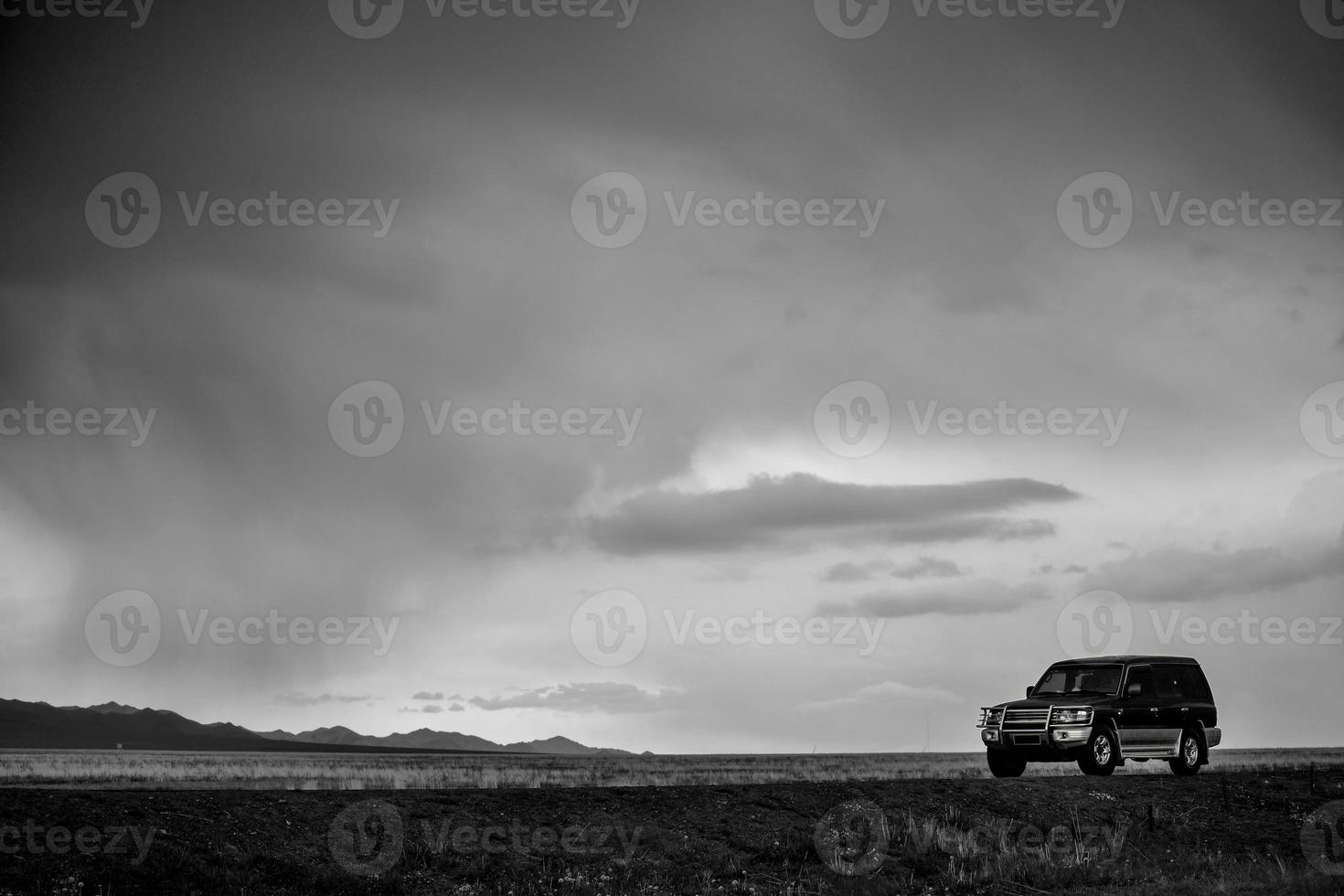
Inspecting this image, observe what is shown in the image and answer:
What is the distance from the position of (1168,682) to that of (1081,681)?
79.7 inches

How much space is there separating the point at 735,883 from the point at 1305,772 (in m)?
15.8

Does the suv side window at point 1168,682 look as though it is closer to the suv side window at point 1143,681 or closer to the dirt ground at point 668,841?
the suv side window at point 1143,681

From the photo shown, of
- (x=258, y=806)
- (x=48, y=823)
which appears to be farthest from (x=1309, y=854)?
(x=48, y=823)

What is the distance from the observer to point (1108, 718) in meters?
25.2

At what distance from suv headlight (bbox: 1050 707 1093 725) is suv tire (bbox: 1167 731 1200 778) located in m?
3.35

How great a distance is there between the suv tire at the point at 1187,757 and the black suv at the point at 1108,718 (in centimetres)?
2

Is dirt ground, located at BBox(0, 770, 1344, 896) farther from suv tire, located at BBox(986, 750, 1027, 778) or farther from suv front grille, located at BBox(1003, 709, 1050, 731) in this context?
suv tire, located at BBox(986, 750, 1027, 778)

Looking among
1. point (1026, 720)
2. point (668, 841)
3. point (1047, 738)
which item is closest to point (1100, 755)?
point (1047, 738)

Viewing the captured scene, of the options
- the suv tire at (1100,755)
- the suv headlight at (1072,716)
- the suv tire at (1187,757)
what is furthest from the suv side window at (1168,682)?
the suv headlight at (1072,716)

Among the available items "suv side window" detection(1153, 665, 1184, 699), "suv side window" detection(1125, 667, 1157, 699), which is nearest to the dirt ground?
"suv side window" detection(1125, 667, 1157, 699)

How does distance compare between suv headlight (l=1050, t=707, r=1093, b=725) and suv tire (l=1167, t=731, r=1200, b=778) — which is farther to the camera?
suv tire (l=1167, t=731, r=1200, b=778)

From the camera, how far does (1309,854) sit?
2141 cm

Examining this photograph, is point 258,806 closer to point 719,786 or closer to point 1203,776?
point 719,786

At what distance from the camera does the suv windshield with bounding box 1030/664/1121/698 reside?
86.2 feet
